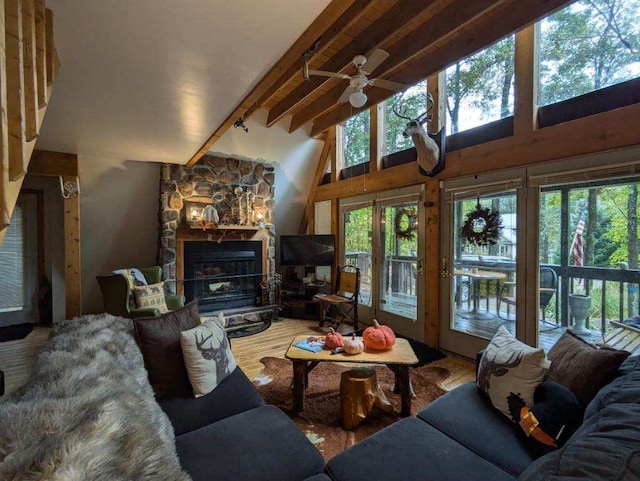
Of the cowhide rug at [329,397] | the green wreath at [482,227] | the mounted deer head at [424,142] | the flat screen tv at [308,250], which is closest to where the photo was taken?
the cowhide rug at [329,397]

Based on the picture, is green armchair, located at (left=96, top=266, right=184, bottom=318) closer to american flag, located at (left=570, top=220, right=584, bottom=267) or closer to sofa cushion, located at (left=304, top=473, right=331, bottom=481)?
sofa cushion, located at (left=304, top=473, right=331, bottom=481)

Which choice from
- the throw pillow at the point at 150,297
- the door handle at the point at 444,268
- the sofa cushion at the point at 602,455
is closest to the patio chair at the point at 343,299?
the door handle at the point at 444,268

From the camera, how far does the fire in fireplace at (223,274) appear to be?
462 cm

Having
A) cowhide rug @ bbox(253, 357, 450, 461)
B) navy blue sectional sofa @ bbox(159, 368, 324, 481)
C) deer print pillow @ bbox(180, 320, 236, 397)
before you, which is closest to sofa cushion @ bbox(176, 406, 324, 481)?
navy blue sectional sofa @ bbox(159, 368, 324, 481)

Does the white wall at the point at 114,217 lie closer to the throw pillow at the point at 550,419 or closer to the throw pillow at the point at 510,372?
the throw pillow at the point at 510,372

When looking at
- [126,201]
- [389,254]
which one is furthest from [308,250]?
[126,201]

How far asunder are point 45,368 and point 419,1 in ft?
10.3

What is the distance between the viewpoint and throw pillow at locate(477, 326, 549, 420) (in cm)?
154

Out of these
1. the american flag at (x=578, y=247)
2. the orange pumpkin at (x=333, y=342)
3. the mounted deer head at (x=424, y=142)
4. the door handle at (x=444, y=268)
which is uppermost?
the mounted deer head at (x=424, y=142)

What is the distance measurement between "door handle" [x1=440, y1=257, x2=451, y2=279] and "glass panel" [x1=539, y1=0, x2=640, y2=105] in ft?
5.94

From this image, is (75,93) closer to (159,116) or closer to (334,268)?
(159,116)

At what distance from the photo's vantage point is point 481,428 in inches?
59.0

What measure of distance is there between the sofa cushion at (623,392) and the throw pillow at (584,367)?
7cm

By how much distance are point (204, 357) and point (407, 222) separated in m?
3.05
